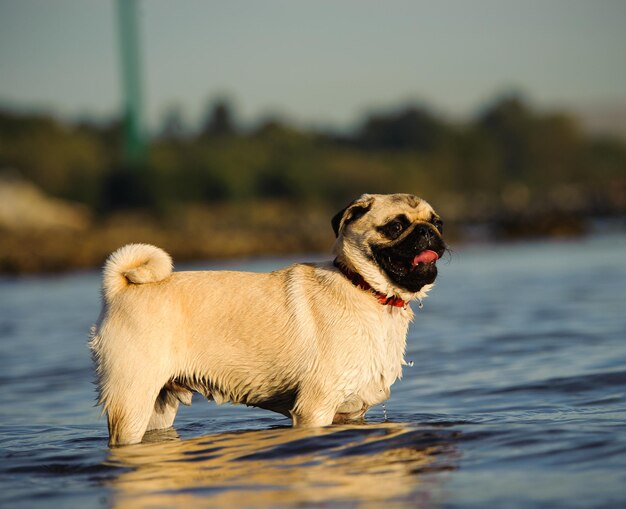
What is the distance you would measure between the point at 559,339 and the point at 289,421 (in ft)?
16.5

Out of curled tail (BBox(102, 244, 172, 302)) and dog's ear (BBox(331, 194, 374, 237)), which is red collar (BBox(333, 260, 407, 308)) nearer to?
dog's ear (BBox(331, 194, 374, 237))

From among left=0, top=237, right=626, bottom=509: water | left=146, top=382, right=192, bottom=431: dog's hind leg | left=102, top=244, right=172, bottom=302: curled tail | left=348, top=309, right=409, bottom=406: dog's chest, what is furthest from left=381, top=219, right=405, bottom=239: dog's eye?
left=146, top=382, right=192, bottom=431: dog's hind leg

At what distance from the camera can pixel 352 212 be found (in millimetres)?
7184

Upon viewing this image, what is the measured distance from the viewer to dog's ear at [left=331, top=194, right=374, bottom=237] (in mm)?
7121

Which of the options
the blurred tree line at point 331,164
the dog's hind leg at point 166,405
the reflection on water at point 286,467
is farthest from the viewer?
the blurred tree line at point 331,164

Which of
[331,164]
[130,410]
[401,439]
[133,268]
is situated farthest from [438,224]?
[331,164]

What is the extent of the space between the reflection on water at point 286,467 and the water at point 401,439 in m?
0.01

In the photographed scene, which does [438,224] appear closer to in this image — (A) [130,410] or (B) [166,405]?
(B) [166,405]

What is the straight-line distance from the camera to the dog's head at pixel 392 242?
22.6ft

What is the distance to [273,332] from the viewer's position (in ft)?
23.0

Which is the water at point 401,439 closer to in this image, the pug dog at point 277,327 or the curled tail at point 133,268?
the pug dog at point 277,327

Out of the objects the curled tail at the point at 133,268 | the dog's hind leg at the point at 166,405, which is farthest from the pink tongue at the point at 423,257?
the dog's hind leg at the point at 166,405

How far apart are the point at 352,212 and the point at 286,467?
1.93 meters

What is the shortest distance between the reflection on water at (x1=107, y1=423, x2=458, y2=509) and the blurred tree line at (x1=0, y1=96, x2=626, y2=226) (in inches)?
1648
